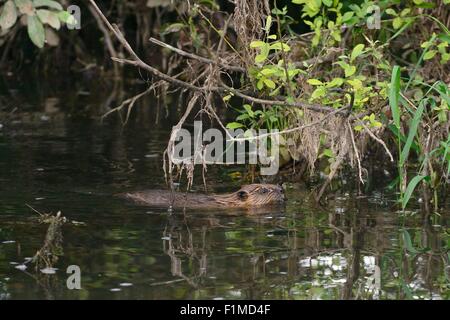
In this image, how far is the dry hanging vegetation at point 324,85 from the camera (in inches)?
338

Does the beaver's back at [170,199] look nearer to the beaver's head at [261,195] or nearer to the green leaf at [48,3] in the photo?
the beaver's head at [261,195]

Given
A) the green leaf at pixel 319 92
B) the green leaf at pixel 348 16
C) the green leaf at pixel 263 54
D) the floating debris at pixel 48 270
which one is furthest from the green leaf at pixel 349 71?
the floating debris at pixel 48 270

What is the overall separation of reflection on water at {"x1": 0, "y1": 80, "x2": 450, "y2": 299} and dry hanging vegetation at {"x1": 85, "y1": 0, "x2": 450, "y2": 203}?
1.42 feet

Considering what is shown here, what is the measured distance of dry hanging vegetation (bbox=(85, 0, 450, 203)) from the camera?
28.2ft

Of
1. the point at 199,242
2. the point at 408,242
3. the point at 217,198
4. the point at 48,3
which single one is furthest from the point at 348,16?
the point at 48,3

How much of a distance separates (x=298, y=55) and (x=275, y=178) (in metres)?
1.26

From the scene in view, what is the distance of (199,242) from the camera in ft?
26.5

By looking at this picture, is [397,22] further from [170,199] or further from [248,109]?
[170,199]

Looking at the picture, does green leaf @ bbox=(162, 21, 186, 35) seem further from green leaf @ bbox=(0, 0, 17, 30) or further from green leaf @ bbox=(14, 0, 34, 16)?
green leaf @ bbox=(14, 0, 34, 16)

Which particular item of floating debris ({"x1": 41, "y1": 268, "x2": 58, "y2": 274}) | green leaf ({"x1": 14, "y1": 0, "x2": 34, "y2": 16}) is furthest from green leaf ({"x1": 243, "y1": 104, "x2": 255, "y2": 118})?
green leaf ({"x1": 14, "y1": 0, "x2": 34, "y2": 16})

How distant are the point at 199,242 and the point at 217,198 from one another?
158 cm

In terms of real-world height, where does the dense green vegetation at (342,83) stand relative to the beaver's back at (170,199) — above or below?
above
